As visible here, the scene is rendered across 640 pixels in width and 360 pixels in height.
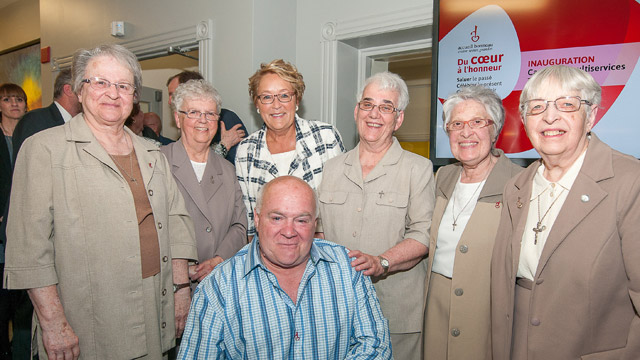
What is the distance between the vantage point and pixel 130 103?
186 cm

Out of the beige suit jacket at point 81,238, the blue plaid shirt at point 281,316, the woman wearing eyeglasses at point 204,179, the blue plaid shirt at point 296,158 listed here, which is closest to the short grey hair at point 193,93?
the woman wearing eyeglasses at point 204,179

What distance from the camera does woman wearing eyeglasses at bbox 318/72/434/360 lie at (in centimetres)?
203

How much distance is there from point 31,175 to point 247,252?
2.98ft

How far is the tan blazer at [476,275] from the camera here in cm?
180

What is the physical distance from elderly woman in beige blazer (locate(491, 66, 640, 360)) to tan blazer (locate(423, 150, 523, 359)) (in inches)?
4.8

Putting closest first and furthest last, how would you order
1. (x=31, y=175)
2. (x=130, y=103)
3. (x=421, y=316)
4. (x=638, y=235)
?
(x=638, y=235) < (x=31, y=175) < (x=130, y=103) < (x=421, y=316)

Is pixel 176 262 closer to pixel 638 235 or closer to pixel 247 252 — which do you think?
pixel 247 252

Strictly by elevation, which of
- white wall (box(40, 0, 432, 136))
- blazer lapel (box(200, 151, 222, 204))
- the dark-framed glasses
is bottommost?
blazer lapel (box(200, 151, 222, 204))

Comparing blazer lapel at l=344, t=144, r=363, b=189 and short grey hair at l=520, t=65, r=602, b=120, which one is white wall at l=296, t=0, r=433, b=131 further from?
short grey hair at l=520, t=65, r=602, b=120

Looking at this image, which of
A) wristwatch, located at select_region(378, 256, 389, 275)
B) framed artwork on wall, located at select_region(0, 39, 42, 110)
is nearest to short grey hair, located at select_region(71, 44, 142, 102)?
wristwatch, located at select_region(378, 256, 389, 275)

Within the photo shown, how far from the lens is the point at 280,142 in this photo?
258 centimetres

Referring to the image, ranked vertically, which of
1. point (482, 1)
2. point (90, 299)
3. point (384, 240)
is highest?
point (482, 1)

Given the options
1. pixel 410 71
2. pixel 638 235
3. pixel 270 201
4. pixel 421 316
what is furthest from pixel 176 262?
pixel 410 71

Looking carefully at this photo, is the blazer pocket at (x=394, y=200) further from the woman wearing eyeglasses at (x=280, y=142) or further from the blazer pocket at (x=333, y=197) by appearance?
the woman wearing eyeglasses at (x=280, y=142)
